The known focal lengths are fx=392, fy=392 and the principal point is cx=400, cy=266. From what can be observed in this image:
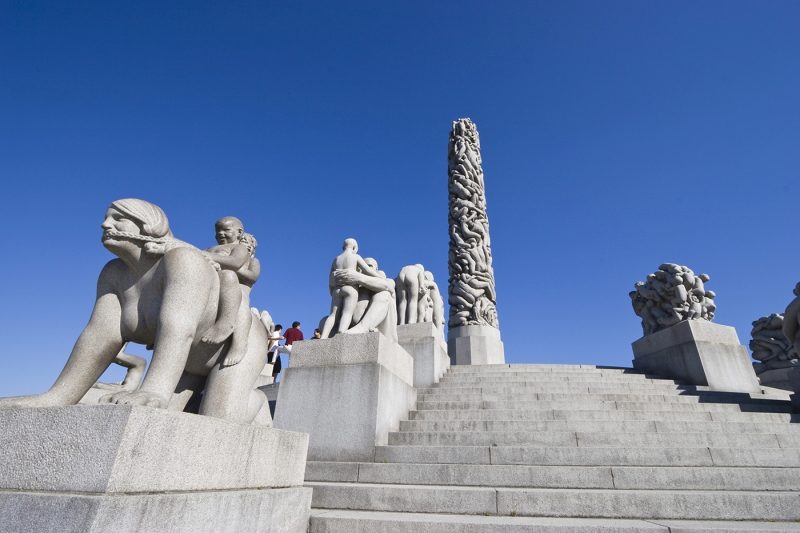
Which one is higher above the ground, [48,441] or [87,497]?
[48,441]

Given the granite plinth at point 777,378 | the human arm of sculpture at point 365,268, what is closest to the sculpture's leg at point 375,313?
the human arm of sculpture at point 365,268

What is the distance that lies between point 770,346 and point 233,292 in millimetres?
17571

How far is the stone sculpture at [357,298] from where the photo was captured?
691 cm

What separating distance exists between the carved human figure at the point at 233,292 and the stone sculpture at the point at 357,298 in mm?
3545

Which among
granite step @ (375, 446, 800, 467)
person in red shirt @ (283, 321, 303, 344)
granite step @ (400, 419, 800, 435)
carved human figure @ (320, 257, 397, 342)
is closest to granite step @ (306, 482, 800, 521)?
granite step @ (375, 446, 800, 467)

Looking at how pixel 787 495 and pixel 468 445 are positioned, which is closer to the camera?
pixel 787 495

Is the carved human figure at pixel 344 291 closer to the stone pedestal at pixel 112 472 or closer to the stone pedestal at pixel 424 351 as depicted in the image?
the stone pedestal at pixel 424 351

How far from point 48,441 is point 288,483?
1.79 m

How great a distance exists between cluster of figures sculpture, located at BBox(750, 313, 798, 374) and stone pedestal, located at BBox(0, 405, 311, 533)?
57.7 feet

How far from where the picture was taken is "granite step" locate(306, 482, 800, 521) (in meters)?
3.62

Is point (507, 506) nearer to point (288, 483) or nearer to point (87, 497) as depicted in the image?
point (288, 483)

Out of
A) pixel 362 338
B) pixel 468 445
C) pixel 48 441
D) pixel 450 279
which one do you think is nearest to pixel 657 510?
pixel 468 445

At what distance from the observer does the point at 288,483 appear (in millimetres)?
3217

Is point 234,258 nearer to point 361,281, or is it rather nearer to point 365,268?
point 361,281
